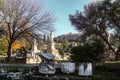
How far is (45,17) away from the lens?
1305 inches

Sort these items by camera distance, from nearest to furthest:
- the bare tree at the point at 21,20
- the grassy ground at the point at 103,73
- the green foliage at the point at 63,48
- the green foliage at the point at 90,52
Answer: the grassy ground at the point at 103,73 < the green foliage at the point at 90,52 < the bare tree at the point at 21,20 < the green foliage at the point at 63,48

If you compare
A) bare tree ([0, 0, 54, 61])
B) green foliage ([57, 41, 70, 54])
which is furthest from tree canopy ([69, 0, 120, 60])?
green foliage ([57, 41, 70, 54])

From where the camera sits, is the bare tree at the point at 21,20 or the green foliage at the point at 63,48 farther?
the green foliage at the point at 63,48

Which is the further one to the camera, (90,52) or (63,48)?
(63,48)

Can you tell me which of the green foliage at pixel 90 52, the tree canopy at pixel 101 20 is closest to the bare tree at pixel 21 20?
the tree canopy at pixel 101 20

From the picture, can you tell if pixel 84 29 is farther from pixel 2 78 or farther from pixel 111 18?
pixel 2 78

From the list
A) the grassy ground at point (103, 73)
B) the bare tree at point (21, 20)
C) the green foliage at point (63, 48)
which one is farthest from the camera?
the green foliage at point (63, 48)

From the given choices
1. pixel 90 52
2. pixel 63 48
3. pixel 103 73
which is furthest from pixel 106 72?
pixel 63 48

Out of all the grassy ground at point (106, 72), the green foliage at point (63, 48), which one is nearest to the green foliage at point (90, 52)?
the grassy ground at point (106, 72)

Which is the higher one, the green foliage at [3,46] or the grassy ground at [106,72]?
the green foliage at [3,46]

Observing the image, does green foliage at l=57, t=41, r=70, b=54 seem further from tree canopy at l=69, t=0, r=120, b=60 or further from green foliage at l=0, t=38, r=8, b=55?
tree canopy at l=69, t=0, r=120, b=60

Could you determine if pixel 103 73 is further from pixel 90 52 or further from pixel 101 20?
pixel 101 20

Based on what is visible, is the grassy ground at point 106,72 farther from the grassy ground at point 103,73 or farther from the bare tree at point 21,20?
the bare tree at point 21,20

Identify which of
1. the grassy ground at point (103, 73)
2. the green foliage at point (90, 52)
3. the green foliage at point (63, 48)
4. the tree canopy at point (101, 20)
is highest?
the tree canopy at point (101, 20)
